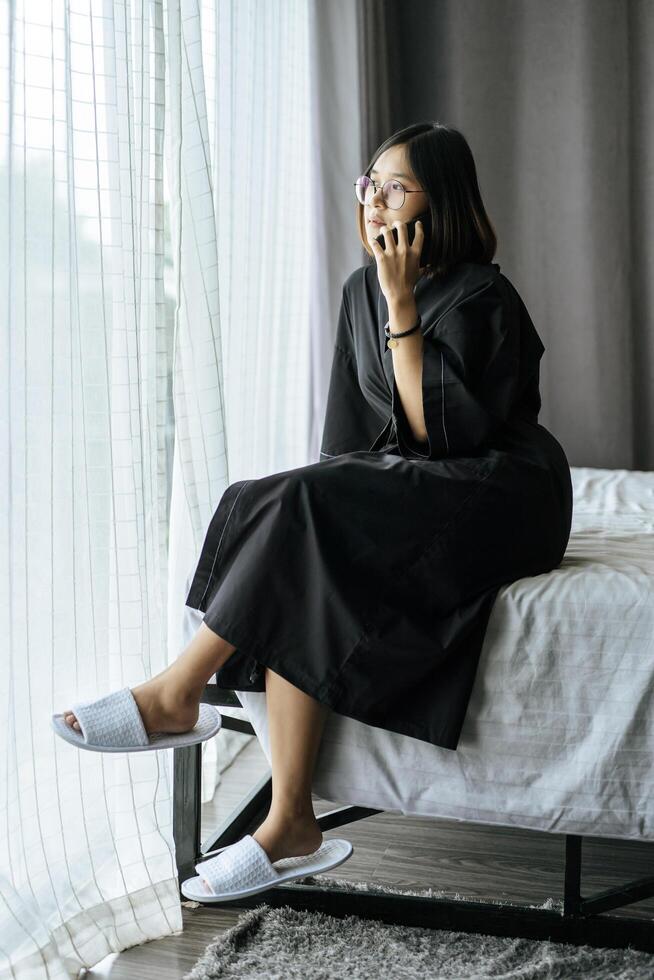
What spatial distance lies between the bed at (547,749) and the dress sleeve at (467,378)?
25 centimetres

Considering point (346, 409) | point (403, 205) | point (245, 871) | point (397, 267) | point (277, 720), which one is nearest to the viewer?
point (245, 871)

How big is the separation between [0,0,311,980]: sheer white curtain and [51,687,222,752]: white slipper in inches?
5.0

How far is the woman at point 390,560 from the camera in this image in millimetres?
1401

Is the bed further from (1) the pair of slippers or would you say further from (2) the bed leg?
(1) the pair of slippers

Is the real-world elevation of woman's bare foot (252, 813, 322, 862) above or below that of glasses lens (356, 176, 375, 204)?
below

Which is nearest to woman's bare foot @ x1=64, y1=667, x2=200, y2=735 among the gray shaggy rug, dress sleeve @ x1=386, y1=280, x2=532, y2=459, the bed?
the bed

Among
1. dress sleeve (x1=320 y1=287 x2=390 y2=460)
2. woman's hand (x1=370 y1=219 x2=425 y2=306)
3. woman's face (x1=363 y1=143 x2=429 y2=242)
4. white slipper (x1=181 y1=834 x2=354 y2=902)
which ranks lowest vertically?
white slipper (x1=181 y1=834 x2=354 y2=902)

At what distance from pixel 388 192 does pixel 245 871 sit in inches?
44.1

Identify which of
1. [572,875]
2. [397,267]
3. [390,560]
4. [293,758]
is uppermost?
[397,267]

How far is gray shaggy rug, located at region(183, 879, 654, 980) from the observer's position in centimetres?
139

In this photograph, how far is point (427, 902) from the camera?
1.52m

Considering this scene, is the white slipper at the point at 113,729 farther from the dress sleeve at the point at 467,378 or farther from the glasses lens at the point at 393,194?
the glasses lens at the point at 393,194

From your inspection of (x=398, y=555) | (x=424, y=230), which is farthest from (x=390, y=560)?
(x=424, y=230)

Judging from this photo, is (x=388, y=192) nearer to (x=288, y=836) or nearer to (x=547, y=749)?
(x=547, y=749)
